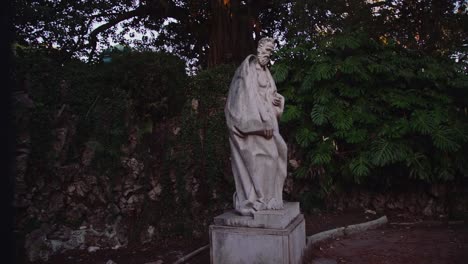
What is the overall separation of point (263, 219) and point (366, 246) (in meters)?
2.24

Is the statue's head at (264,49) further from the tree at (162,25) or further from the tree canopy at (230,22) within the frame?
the tree at (162,25)

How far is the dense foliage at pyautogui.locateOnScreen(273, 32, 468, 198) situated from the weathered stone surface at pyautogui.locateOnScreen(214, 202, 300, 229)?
3.35 metres

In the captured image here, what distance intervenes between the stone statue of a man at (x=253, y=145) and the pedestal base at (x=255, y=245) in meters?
0.28

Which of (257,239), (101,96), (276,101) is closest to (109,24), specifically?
(101,96)

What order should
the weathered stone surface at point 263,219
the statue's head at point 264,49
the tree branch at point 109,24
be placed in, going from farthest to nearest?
the tree branch at point 109,24
the statue's head at point 264,49
the weathered stone surface at point 263,219

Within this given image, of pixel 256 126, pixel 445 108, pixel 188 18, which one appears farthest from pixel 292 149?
pixel 188 18

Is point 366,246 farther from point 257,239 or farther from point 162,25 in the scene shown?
point 162,25

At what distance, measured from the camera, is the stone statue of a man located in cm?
452

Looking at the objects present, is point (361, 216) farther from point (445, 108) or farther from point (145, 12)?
point (145, 12)

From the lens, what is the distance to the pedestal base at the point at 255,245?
163 inches

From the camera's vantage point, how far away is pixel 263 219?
4312 millimetres

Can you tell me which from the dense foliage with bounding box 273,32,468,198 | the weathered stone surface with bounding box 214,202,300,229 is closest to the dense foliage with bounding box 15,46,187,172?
the dense foliage with bounding box 273,32,468,198

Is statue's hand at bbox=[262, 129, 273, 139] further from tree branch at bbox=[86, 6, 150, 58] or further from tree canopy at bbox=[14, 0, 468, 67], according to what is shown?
tree branch at bbox=[86, 6, 150, 58]

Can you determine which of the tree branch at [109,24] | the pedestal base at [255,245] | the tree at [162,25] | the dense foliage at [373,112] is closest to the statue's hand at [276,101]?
the pedestal base at [255,245]
